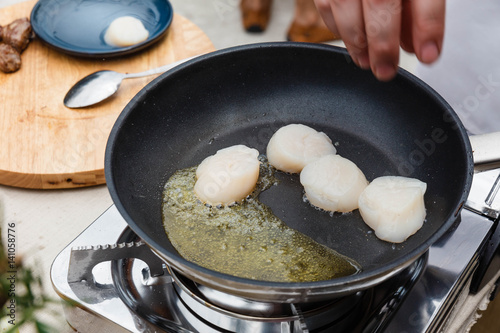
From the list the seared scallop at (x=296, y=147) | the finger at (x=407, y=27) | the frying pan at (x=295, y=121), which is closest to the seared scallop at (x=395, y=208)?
the frying pan at (x=295, y=121)

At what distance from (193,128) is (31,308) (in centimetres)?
59

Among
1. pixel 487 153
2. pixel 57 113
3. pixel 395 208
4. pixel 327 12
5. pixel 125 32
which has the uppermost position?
pixel 327 12

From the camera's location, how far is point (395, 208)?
91 cm

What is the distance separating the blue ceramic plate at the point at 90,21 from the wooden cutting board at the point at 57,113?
5cm

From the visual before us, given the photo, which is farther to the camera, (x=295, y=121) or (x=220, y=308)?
(x=295, y=121)

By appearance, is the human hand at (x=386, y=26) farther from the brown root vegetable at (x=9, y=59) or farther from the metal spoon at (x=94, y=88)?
the brown root vegetable at (x=9, y=59)

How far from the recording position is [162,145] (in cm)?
105

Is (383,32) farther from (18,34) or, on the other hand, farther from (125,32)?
(18,34)

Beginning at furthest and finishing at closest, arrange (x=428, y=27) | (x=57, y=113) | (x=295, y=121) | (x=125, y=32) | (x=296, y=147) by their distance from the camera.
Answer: (x=125, y=32)
(x=57, y=113)
(x=295, y=121)
(x=296, y=147)
(x=428, y=27)

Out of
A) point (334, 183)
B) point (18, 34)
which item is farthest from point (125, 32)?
point (334, 183)

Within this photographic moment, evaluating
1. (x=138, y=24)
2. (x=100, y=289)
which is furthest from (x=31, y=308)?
(x=138, y=24)

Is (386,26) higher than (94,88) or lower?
higher

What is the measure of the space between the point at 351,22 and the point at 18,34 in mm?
1265

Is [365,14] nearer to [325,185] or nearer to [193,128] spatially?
[325,185]
